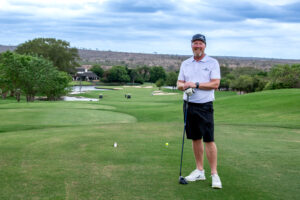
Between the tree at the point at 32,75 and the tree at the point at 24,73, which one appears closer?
the tree at the point at 24,73

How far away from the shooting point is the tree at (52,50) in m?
107

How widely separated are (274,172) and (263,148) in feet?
9.15

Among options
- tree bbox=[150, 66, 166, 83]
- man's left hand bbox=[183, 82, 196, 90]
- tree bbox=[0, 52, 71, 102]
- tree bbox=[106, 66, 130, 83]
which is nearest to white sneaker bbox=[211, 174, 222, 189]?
man's left hand bbox=[183, 82, 196, 90]

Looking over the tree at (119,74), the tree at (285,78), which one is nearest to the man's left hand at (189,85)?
the tree at (285,78)

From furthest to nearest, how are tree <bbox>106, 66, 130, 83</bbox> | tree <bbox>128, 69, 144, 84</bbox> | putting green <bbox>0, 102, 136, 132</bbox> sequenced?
tree <bbox>128, 69, 144, 84</bbox> → tree <bbox>106, 66, 130, 83</bbox> → putting green <bbox>0, 102, 136, 132</bbox>

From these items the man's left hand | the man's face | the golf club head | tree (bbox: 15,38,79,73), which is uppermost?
tree (bbox: 15,38,79,73)

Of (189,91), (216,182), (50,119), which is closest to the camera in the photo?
(216,182)

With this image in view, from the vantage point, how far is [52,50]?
4269 inches

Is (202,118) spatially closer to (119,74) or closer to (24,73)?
→ (24,73)

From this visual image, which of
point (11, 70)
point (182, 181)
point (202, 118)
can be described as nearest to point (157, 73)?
point (11, 70)

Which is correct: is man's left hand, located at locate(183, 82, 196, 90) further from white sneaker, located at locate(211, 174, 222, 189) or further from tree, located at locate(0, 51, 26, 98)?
tree, located at locate(0, 51, 26, 98)

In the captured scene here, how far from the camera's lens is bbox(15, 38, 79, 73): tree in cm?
10656

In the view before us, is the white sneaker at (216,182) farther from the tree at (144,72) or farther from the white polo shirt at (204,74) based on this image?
the tree at (144,72)

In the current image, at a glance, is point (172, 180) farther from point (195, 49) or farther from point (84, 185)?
point (195, 49)
